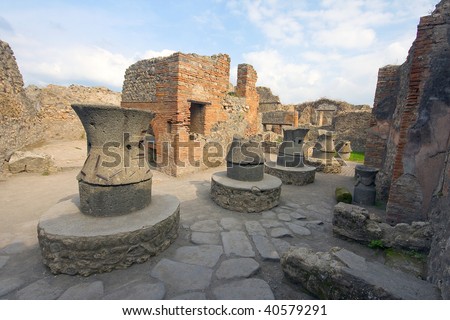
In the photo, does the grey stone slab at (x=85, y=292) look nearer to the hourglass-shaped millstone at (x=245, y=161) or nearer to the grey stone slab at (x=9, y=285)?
the grey stone slab at (x=9, y=285)

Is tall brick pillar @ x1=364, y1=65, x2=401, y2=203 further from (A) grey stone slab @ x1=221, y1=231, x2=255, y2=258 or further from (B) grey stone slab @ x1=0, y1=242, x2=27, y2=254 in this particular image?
(B) grey stone slab @ x1=0, y1=242, x2=27, y2=254

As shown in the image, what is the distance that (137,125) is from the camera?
3016 millimetres

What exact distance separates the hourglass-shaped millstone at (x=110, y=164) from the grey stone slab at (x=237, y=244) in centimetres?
130

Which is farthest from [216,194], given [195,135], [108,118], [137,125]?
[195,135]

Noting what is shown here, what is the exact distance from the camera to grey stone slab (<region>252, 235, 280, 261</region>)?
2.85 metres

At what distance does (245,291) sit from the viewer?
7.17 ft

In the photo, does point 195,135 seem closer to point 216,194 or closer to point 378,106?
point 216,194

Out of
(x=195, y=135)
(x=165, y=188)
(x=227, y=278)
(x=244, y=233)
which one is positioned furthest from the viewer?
(x=195, y=135)

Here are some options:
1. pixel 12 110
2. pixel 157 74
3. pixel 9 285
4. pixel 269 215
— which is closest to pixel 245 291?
pixel 269 215

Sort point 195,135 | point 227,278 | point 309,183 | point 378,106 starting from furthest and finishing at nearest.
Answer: point 195,135 < point 309,183 < point 378,106 < point 227,278

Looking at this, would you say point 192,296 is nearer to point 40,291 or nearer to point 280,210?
point 40,291

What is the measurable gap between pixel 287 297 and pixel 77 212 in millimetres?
2705

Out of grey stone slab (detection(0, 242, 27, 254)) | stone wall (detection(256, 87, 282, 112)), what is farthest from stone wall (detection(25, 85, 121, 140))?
stone wall (detection(256, 87, 282, 112))

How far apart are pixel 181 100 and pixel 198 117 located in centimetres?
131
